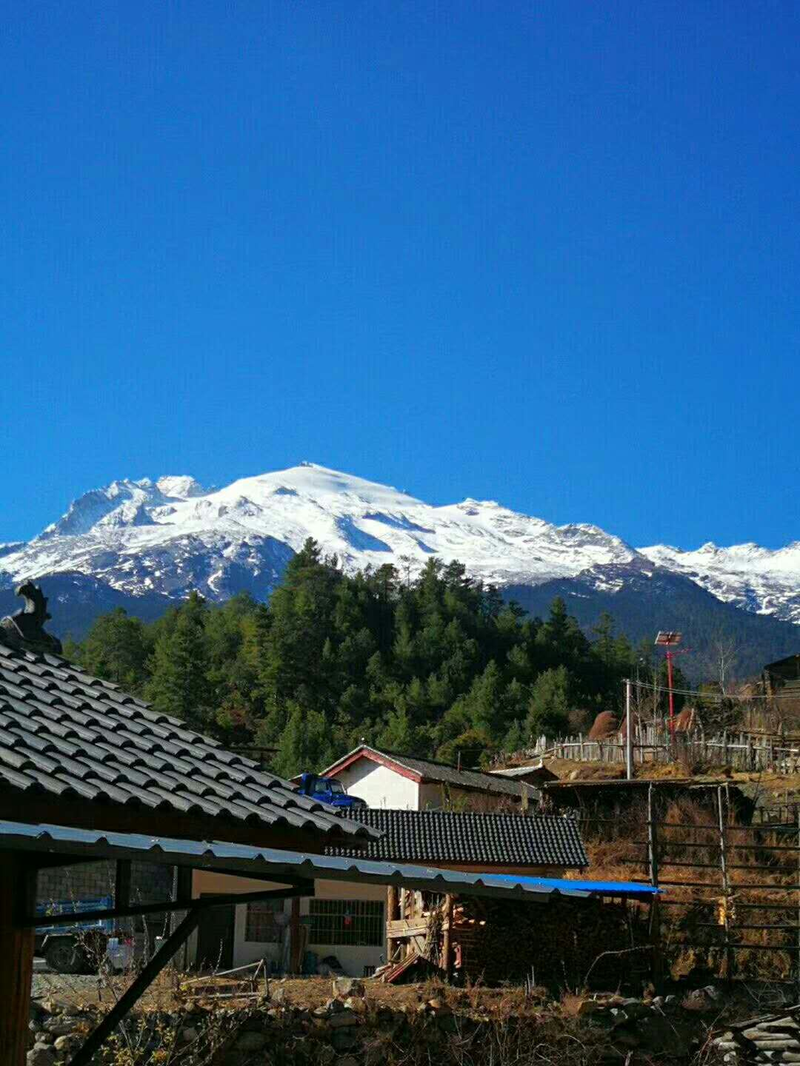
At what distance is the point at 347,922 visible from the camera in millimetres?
30875

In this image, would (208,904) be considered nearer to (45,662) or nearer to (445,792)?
(45,662)

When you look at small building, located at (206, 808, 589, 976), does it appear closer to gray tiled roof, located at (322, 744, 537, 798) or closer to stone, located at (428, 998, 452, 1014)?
gray tiled roof, located at (322, 744, 537, 798)

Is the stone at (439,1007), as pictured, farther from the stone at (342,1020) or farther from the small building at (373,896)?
the small building at (373,896)

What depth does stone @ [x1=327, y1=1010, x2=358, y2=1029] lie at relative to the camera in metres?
18.6

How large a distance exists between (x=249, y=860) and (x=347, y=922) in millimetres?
26814

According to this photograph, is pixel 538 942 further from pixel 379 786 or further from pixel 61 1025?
pixel 379 786

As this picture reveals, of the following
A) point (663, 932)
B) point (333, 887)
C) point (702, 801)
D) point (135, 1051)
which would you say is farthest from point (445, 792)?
point (135, 1051)

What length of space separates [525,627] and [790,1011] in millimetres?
65345

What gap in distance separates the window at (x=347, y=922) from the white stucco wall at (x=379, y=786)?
10320mm

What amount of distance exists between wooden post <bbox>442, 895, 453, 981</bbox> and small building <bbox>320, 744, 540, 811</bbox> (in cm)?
1442

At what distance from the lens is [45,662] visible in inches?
328

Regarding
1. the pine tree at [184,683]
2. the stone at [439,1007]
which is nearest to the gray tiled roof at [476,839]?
the stone at [439,1007]

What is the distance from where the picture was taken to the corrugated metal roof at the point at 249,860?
4.82 meters

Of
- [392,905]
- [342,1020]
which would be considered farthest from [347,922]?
[342,1020]
